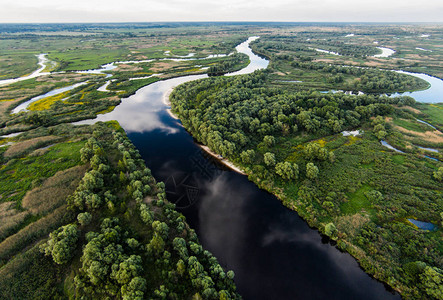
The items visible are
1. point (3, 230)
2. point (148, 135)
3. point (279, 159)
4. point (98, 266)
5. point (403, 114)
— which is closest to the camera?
point (98, 266)

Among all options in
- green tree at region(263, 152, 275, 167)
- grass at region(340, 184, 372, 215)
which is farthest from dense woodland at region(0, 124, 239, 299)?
grass at region(340, 184, 372, 215)

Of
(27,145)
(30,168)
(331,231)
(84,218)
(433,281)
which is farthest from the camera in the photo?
(27,145)

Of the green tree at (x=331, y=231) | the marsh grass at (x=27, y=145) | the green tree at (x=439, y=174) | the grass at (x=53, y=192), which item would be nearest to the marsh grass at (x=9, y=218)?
the grass at (x=53, y=192)

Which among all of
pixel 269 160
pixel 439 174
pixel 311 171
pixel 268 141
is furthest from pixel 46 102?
pixel 439 174

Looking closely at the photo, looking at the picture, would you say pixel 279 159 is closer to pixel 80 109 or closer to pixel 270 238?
pixel 270 238

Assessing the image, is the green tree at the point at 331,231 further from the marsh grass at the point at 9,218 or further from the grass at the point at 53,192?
the marsh grass at the point at 9,218

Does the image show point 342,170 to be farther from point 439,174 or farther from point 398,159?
point 439,174

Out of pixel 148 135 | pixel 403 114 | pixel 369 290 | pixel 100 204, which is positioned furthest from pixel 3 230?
pixel 403 114
